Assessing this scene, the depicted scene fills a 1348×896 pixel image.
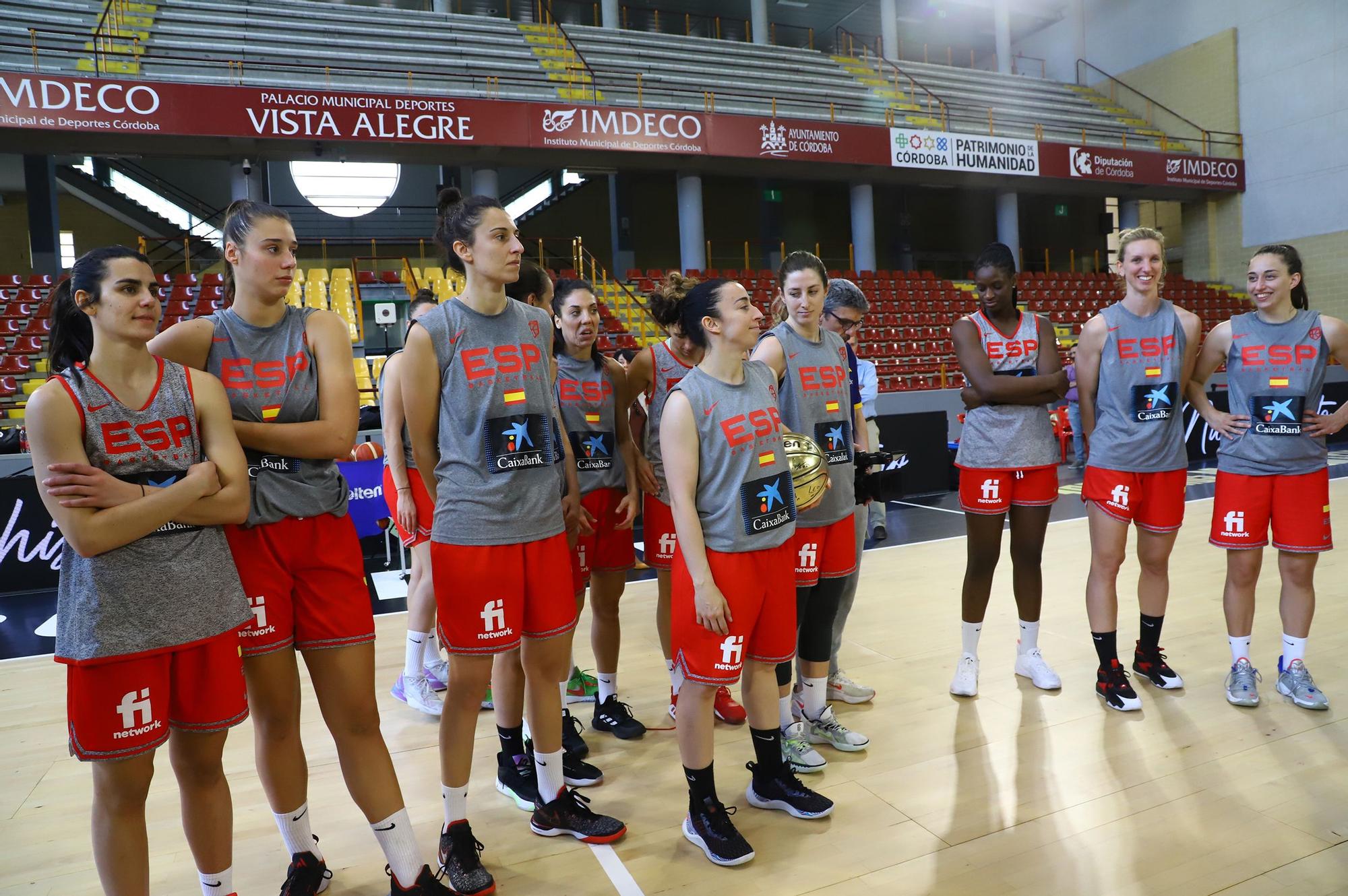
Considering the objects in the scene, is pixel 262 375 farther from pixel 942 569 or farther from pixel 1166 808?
pixel 942 569

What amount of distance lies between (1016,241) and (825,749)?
17.8 metres

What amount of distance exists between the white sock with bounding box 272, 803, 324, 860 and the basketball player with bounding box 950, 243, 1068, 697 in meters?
2.47

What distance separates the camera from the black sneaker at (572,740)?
3.02 meters

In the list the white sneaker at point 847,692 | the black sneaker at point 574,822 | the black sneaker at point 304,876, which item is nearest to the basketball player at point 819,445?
the white sneaker at point 847,692

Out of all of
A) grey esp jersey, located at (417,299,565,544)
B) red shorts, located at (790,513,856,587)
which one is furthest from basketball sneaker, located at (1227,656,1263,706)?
grey esp jersey, located at (417,299,565,544)

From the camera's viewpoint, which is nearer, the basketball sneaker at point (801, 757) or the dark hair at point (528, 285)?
the basketball sneaker at point (801, 757)

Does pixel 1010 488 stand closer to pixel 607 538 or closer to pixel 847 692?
pixel 847 692

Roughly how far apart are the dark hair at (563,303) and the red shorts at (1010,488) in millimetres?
1512

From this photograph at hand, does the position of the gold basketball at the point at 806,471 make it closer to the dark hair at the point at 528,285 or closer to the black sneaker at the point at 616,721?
the dark hair at the point at 528,285

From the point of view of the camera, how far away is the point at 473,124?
42.2 feet

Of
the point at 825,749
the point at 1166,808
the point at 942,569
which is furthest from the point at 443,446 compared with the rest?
the point at 942,569

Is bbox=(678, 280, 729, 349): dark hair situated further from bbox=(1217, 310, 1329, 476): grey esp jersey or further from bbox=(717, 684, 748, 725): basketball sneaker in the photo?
bbox=(1217, 310, 1329, 476): grey esp jersey

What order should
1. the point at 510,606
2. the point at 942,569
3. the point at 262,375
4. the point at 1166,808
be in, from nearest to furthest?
1. the point at 262,375
2. the point at 510,606
3. the point at 1166,808
4. the point at 942,569

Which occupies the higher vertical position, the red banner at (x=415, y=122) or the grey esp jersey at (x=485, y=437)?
the red banner at (x=415, y=122)
